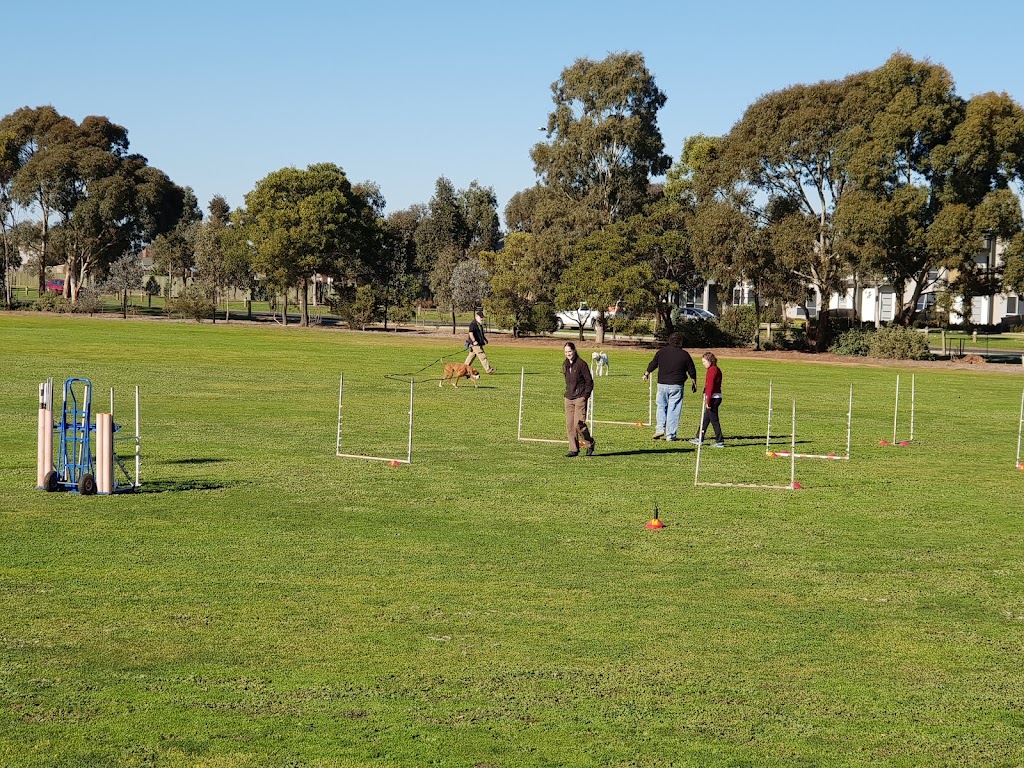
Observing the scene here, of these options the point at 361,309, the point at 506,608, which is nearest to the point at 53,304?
the point at 361,309

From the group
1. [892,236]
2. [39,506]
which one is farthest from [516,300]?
[39,506]

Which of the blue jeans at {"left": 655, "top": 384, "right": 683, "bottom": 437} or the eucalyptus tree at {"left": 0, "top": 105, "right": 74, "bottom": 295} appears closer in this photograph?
the blue jeans at {"left": 655, "top": 384, "right": 683, "bottom": 437}

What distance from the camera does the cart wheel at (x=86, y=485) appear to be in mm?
16188

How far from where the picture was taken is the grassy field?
827 cm

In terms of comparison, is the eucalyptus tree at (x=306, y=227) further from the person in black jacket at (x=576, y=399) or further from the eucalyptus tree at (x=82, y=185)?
the person in black jacket at (x=576, y=399)

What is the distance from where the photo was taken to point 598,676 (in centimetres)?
947

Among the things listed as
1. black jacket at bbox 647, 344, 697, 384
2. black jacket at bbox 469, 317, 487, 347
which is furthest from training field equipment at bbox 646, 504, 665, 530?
→ black jacket at bbox 469, 317, 487, 347

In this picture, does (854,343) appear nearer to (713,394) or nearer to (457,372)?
(457,372)

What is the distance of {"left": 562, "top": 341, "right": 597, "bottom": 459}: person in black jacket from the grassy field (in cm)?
69

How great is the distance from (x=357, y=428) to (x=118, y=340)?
35860 mm

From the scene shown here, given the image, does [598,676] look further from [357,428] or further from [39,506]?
[357,428]

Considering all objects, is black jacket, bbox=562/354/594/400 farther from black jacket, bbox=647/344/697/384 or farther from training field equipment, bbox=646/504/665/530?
training field equipment, bbox=646/504/665/530

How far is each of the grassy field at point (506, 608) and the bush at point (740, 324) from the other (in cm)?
4438

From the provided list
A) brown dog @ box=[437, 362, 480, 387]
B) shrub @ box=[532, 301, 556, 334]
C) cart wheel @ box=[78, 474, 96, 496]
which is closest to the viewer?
cart wheel @ box=[78, 474, 96, 496]
